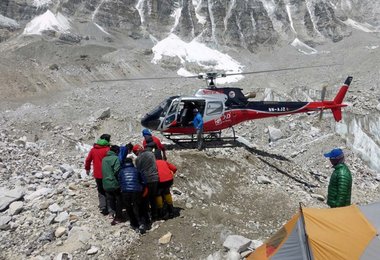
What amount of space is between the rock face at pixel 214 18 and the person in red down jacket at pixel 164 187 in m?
53.1

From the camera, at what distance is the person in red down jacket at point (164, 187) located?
8.64 m

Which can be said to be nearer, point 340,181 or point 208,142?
point 340,181

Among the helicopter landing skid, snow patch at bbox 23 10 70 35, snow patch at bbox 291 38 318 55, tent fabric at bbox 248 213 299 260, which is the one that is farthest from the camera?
snow patch at bbox 291 38 318 55

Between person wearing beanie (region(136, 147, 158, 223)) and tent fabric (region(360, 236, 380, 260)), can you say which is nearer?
tent fabric (region(360, 236, 380, 260))

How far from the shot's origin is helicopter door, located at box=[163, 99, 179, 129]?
47.8ft

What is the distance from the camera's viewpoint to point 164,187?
8742 mm

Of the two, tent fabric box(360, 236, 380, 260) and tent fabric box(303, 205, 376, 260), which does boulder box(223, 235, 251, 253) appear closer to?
tent fabric box(303, 205, 376, 260)

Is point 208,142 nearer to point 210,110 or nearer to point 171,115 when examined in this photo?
point 210,110

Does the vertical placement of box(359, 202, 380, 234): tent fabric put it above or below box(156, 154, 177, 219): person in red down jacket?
above

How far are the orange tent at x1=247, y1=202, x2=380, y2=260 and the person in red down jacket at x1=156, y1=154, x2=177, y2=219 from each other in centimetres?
228

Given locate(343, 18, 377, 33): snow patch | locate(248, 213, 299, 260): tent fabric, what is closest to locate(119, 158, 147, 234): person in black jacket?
locate(248, 213, 299, 260): tent fabric

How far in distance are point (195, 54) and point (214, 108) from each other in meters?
45.3

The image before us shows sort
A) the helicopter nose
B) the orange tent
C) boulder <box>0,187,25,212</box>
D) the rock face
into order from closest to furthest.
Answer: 1. the orange tent
2. boulder <box>0,187,25,212</box>
3. the helicopter nose
4. the rock face

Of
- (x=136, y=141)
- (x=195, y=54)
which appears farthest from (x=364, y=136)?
(x=195, y=54)
